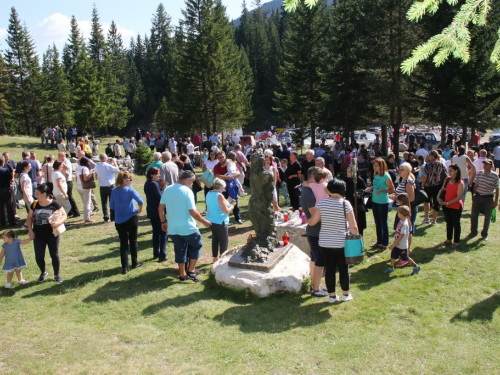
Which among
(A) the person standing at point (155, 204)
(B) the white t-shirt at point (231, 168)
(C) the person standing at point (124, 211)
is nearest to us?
(C) the person standing at point (124, 211)

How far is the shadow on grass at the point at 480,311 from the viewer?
5.19 meters

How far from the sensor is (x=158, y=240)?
759 cm

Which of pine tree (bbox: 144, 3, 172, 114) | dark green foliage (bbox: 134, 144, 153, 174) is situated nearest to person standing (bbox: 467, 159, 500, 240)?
dark green foliage (bbox: 134, 144, 153, 174)

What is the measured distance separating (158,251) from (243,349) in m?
3.61

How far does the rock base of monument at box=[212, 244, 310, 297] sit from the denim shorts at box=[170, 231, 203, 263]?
16.6 inches

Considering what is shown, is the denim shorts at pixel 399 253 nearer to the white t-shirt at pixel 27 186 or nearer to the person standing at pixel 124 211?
the person standing at pixel 124 211

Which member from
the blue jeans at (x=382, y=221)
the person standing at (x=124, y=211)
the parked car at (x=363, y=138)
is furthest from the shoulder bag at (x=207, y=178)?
the parked car at (x=363, y=138)

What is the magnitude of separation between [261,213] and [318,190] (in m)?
0.97

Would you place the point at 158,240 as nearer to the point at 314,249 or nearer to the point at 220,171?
the point at 220,171

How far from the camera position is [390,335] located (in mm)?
4770

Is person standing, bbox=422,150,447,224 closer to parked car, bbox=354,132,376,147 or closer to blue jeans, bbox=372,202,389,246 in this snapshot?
blue jeans, bbox=372,202,389,246

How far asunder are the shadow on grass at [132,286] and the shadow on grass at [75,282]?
14.6 inches

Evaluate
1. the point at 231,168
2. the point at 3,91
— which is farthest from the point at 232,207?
the point at 3,91

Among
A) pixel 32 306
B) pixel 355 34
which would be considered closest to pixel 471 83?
pixel 355 34
